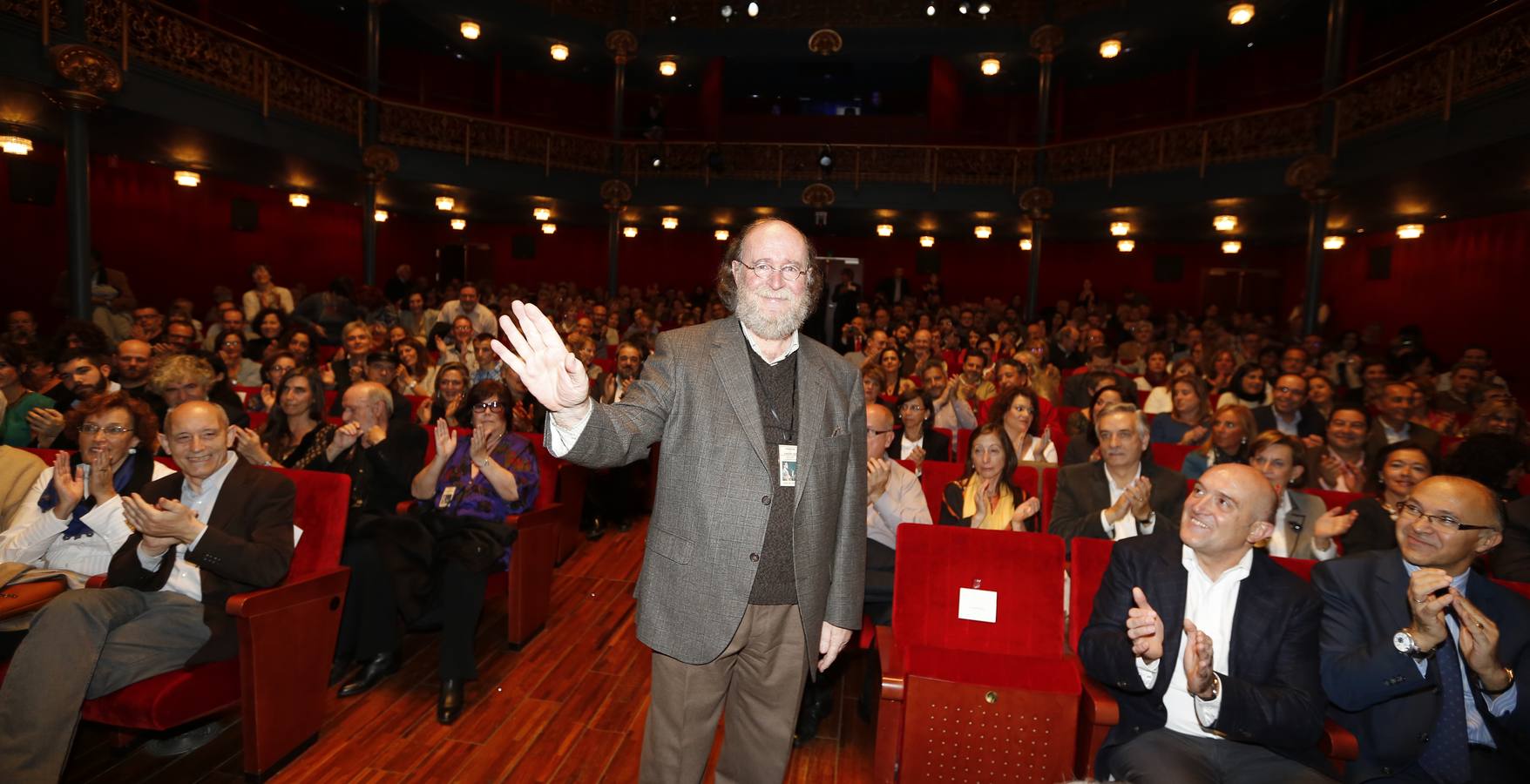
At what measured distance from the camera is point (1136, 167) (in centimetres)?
1136

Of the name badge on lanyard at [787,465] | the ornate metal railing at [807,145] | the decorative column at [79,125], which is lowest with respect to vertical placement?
the name badge on lanyard at [787,465]

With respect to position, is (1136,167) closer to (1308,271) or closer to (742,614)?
(1308,271)

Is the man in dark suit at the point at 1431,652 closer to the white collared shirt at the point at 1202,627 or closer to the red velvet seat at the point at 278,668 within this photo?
the white collared shirt at the point at 1202,627

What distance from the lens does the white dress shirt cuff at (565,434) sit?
4.70 feet

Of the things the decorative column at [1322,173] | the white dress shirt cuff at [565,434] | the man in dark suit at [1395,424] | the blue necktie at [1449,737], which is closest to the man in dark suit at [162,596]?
the white dress shirt cuff at [565,434]

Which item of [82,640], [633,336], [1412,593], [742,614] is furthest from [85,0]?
[1412,593]

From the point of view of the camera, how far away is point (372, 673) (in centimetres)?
320

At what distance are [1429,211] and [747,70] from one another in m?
11.9

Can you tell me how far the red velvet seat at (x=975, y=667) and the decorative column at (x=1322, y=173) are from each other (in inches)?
331

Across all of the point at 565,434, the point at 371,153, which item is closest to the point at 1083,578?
the point at 565,434

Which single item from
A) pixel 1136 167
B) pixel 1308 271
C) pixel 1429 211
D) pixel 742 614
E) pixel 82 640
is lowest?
pixel 82 640

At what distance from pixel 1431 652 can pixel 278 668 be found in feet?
10.7

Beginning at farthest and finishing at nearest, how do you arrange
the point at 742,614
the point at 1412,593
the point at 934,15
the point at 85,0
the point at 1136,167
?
the point at 934,15 → the point at 1136,167 → the point at 85,0 → the point at 1412,593 → the point at 742,614

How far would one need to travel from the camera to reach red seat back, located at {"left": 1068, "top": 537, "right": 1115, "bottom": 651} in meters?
2.54
